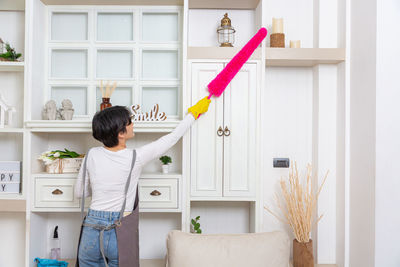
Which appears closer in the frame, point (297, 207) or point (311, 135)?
point (297, 207)

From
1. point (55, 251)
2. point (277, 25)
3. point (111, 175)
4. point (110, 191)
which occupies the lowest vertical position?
point (55, 251)

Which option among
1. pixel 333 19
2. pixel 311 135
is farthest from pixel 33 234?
pixel 333 19

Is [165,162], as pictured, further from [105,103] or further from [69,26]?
[69,26]

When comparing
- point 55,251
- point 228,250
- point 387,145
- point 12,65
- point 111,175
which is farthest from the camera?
point 55,251

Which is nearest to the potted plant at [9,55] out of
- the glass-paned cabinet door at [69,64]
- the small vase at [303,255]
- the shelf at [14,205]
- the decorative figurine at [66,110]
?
the glass-paned cabinet door at [69,64]

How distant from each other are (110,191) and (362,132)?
191 cm

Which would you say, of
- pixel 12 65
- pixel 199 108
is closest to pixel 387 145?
pixel 199 108

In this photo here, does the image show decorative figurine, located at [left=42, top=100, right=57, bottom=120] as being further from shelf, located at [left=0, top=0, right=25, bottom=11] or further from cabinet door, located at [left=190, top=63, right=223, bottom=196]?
cabinet door, located at [left=190, top=63, right=223, bottom=196]

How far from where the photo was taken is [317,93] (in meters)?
3.12

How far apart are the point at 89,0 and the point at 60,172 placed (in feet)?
4.81

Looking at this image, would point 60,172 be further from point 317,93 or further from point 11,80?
point 317,93

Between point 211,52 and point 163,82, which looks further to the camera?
point 163,82

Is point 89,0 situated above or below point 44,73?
above

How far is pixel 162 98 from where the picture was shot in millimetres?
3115
